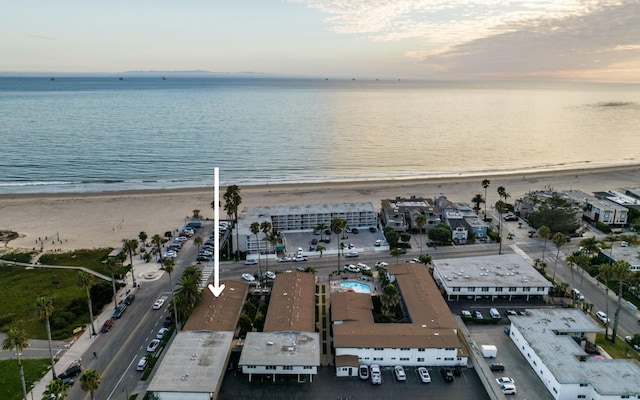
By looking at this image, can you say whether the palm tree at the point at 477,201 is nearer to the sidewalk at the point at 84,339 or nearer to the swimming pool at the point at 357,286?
the swimming pool at the point at 357,286

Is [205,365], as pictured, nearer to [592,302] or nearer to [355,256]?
[355,256]

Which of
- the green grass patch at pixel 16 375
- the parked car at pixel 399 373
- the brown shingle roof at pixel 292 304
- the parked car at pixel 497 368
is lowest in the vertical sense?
the green grass patch at pixel 16 375

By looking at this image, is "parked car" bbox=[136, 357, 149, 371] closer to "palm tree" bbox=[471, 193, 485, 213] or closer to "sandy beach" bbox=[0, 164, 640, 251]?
"sandy beach" bbox=[0, 164, 640, 251]

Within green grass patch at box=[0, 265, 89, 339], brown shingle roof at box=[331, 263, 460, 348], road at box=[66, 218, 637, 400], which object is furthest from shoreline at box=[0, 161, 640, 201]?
brown shingle roof at box=[331, 263, 460, 348]

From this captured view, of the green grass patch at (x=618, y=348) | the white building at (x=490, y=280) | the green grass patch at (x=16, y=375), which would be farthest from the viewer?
the white building at (x=490, y=280)

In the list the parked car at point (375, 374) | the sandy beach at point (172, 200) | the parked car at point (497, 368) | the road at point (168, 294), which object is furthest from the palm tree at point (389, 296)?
the sandy beach at point (172, 200)

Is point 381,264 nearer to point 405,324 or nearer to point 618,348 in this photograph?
point 405,324
